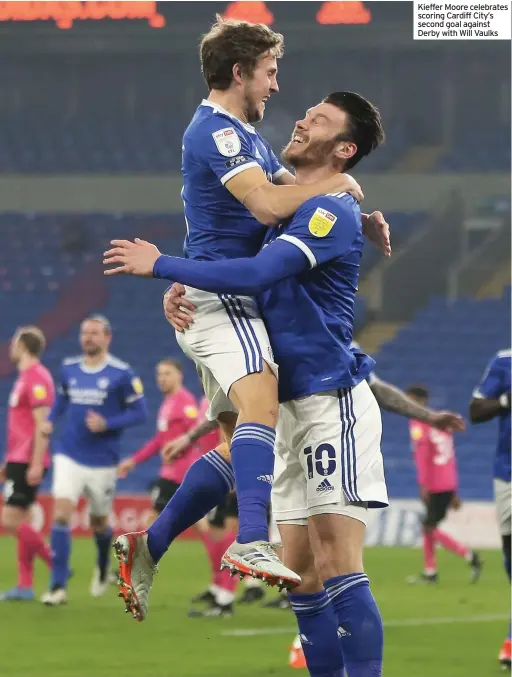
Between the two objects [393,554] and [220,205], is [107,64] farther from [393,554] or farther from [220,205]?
[220,205]

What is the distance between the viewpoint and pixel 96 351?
37.6 ft

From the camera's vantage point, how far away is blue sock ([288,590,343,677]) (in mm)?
5320

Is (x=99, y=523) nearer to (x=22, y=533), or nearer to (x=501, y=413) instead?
(x=22, y=533)

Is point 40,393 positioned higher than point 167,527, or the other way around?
point 167,527

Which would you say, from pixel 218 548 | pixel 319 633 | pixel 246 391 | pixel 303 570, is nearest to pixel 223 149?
pixel 246 391

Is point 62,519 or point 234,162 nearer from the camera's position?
point 234,162

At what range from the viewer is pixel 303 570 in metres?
5.41

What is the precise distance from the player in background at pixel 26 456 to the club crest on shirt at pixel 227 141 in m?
6.68

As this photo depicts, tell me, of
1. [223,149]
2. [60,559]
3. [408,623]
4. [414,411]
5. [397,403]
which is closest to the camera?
[223,149]

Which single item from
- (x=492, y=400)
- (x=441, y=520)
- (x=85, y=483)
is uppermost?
(x=492, y=400)

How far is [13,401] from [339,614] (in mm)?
7140

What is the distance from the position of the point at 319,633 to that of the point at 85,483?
248 inches

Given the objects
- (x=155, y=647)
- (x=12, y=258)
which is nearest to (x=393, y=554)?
(x=155, y=647)

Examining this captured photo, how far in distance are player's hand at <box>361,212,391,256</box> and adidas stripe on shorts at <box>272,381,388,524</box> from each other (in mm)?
724
